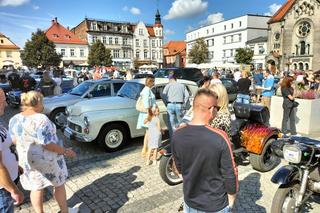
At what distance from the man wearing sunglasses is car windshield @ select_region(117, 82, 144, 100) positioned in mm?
5241

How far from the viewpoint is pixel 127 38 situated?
7138 cm

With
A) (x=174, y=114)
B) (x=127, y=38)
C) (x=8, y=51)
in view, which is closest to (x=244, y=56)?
(x=127, y=38)

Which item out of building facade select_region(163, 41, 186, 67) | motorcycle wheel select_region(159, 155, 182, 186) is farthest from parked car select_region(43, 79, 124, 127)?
building facade select_region(163, 41, 186, 67)

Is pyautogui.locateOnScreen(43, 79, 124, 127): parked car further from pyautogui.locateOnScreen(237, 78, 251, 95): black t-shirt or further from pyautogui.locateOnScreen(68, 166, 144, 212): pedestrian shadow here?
pyautogui.locateOnScreen(237, 78, 251, 95): black t-shirt

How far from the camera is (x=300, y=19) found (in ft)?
164

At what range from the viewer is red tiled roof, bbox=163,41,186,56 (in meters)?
96.4

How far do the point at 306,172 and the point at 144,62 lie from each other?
71933mm

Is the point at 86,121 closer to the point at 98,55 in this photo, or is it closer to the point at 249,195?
the point at 249,195

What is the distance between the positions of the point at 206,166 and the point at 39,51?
50667 millimetres

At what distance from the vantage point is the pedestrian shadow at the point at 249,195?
13.4 feet

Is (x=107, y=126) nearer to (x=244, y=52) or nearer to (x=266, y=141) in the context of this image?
(x=266, y=141)

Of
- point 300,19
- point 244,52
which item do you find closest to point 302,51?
point 300,19

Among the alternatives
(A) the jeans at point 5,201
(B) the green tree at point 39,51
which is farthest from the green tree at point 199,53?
(A) the jeans at point 5,201

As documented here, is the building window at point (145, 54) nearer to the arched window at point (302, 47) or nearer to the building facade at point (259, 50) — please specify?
the building facade at point (259, 50)
